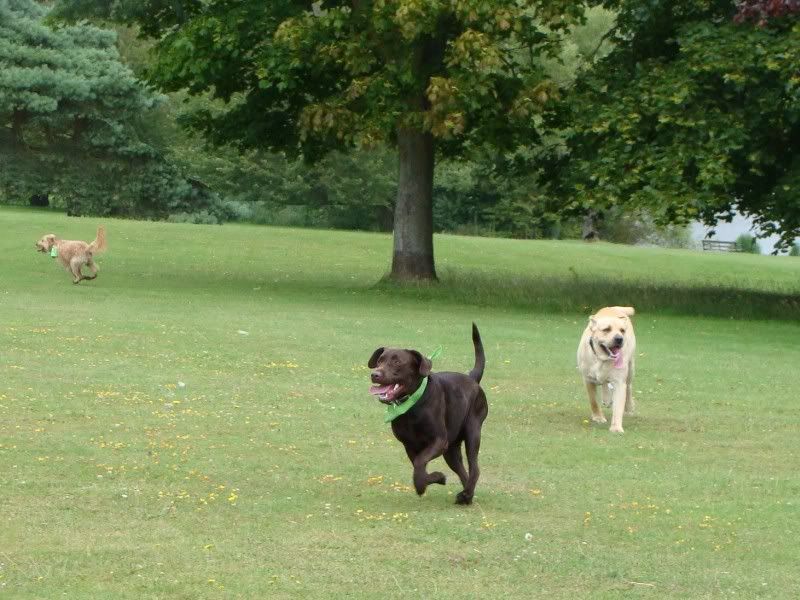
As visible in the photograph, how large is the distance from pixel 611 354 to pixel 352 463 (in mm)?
2983

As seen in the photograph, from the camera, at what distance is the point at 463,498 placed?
33.4ft

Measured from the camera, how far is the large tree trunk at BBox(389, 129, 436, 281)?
109 feet

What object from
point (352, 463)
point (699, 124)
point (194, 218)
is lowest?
point (352, 463)

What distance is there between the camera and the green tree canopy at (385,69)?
1135 inches

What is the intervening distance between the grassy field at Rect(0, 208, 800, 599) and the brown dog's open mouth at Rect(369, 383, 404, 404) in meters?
0.76

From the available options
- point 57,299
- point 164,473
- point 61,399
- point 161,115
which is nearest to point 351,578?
point 164,473

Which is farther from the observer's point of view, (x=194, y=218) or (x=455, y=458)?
(x=194, y=218)

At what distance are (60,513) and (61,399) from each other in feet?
17.6

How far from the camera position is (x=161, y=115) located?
7769 cm

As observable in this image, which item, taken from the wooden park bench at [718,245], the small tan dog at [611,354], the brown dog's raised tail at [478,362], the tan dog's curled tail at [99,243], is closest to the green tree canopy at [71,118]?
the tan dog's curled tail at [99,243]

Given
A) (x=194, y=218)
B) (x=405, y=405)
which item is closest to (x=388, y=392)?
(x=405, y=405)

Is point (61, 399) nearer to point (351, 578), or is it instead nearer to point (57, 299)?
point (351, 578)

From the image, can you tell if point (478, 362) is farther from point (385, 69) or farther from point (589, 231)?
point (589, 231)

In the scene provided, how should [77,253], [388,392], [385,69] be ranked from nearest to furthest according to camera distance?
[388,392] < [385,69] < [77,253]
